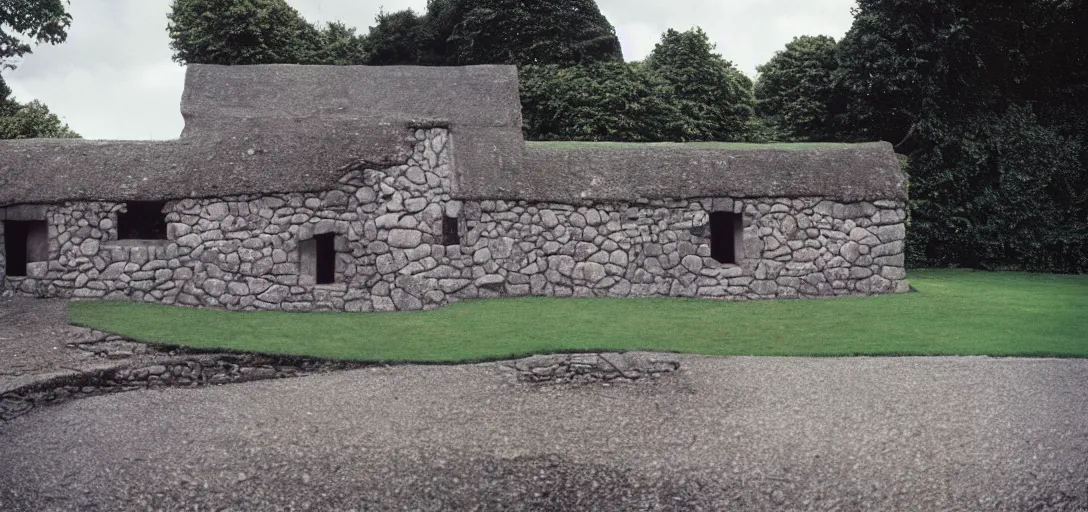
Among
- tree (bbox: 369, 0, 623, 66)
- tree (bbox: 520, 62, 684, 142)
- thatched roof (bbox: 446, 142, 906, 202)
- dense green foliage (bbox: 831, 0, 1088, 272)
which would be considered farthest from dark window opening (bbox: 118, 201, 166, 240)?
dense green foliage (bbox: 831, 0, 1088, 272)

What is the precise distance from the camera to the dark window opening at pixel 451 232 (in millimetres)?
18062

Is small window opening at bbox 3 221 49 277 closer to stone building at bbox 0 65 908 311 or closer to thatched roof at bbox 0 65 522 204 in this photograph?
stone building at bbox 0 65 908 311

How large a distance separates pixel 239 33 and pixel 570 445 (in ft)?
98.1

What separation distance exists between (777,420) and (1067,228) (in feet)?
69.6

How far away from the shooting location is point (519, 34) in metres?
36.0

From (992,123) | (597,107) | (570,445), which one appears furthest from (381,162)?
(992,123)

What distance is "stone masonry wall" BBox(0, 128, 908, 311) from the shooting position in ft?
57.0

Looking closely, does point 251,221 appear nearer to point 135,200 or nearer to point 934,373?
point 135,200

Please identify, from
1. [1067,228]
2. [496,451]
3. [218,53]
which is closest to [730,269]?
[496,451]

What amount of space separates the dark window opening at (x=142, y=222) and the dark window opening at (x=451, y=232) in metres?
5.86

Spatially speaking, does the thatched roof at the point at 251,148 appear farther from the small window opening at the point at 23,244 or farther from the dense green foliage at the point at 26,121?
the dense green foliage at the point at 26,121

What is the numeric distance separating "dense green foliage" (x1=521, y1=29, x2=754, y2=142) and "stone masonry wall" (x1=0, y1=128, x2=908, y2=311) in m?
12.1

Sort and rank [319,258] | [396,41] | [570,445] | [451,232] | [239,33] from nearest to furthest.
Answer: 1. [570,445]
2. [451,232]
3. [319,258]
4. [239,33]
5. [396,41]

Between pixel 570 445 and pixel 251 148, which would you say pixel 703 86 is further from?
pixel 570 445
